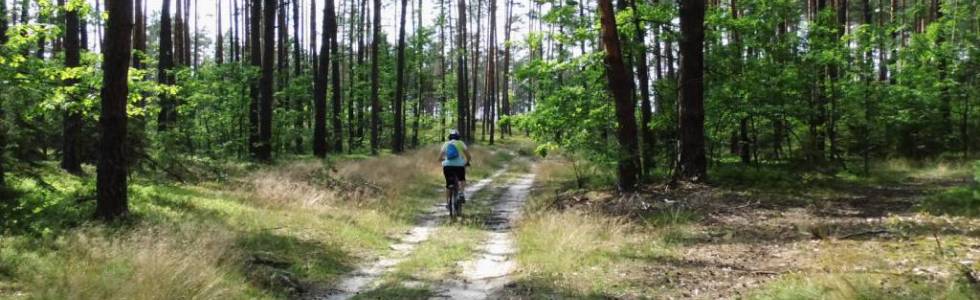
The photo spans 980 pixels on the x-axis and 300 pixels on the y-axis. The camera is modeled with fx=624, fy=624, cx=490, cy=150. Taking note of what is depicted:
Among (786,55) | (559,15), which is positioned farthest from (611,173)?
(786,55)

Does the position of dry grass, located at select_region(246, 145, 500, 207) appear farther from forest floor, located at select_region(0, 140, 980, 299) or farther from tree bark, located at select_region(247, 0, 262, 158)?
tree bark, located at select_region(247, 0, 262, 158)

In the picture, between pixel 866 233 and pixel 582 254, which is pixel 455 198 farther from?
pixel 866 233

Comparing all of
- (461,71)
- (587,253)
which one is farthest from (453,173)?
(461,71)

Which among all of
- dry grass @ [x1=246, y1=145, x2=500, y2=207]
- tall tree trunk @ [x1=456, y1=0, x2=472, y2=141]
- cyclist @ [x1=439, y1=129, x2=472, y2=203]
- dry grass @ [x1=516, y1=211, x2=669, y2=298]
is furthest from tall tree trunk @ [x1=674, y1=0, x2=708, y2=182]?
tall tree trunk @ [x1=456, y1=0, x2=472, y2=141]

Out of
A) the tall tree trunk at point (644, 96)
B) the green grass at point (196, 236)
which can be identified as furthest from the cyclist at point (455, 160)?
the tall tree trunk at point (644, 96)

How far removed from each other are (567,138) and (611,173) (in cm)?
191

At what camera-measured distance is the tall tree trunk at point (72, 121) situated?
36.6 ft

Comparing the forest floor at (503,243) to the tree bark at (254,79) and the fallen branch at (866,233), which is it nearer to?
the fallen branch at (866,233)

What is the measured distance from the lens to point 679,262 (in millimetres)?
7309

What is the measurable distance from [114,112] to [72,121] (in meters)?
3.73

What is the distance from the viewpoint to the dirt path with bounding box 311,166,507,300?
22.9ft

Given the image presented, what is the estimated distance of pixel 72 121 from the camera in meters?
11.2

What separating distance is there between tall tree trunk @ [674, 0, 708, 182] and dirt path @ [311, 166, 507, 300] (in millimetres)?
5074

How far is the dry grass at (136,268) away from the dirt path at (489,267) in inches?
87.0
